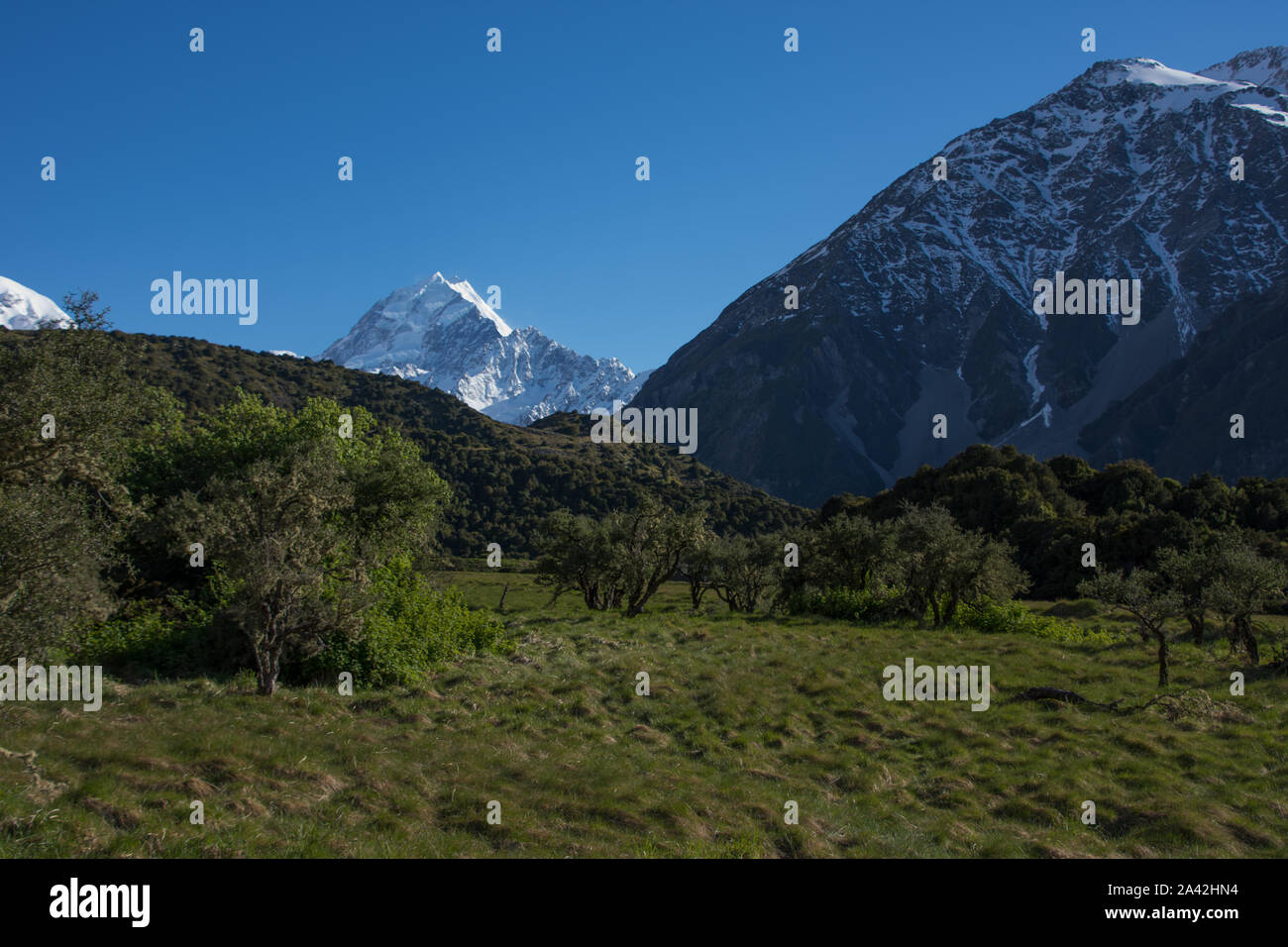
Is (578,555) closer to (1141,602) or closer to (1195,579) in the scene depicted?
(1141,602)

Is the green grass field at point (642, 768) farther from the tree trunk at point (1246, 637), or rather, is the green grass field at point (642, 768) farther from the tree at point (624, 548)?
the tree at point (624, 548)

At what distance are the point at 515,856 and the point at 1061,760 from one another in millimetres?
15294

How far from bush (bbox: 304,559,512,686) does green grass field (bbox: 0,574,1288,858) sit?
1365 mm

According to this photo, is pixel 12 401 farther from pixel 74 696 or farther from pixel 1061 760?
pixel 1061 760

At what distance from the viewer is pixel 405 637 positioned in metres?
25.6

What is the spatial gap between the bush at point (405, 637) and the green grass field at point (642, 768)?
1.37 m

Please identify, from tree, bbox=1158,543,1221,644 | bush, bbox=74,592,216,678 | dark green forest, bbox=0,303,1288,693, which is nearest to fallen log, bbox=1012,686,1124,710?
dark green forest, bbox=0,303,1288,693

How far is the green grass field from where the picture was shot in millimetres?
12711

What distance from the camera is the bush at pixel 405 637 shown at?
77.5 ft

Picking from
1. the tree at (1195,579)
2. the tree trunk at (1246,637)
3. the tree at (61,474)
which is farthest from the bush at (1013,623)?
the tree at (61,474)

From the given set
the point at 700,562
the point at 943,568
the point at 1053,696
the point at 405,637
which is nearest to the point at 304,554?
the point at 405,637

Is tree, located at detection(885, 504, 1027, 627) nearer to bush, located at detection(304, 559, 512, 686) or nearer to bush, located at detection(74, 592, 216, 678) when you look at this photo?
bush, located at detection(304, 559, 512, 686)

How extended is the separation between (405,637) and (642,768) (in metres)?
11.1

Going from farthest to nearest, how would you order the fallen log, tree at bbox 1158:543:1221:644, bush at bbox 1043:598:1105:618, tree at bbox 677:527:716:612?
bush at bbox 1043:598:1105:618
tree at bbox 677:527:716:612
tree at bbox 1158:543:1221:644
the fallen log
